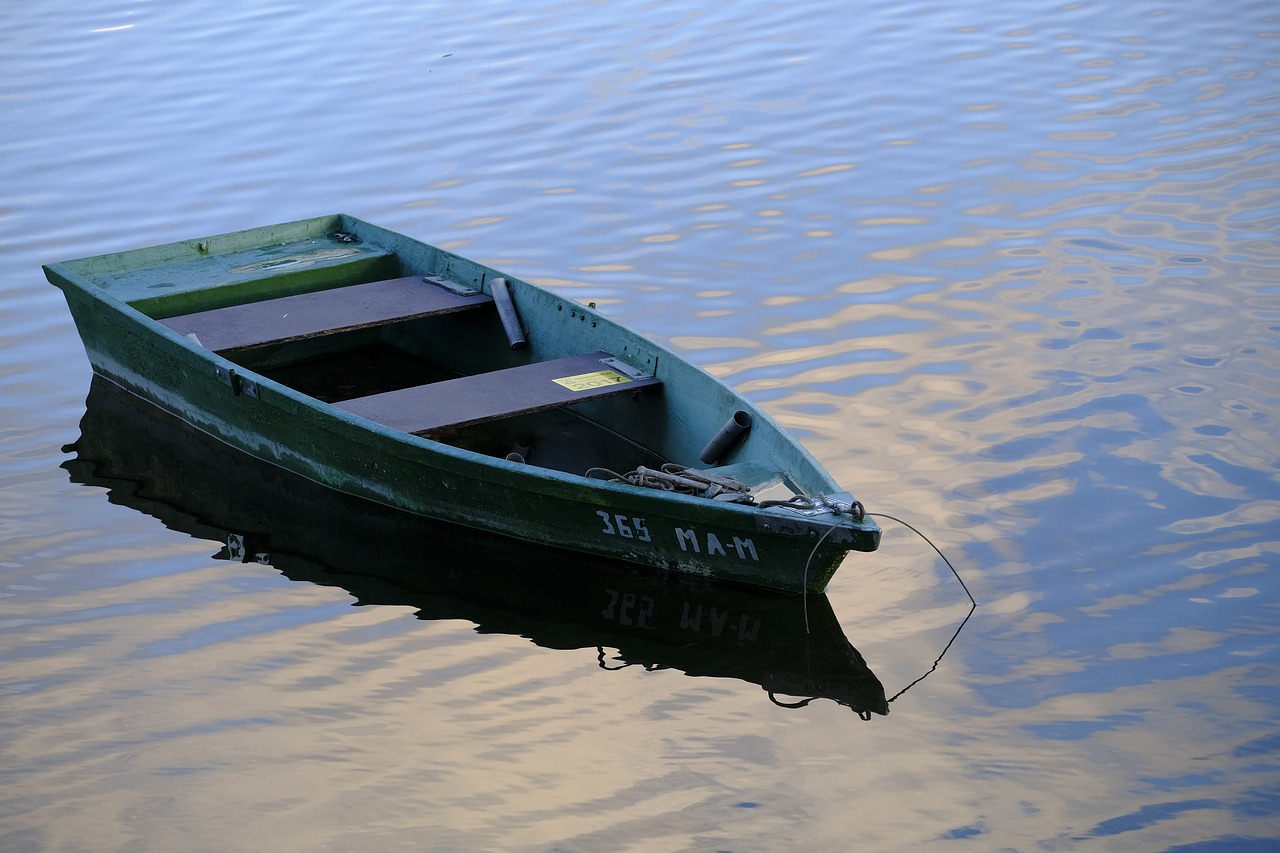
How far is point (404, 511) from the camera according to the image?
7031 millimetres

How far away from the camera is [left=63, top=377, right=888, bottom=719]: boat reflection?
6.00 m

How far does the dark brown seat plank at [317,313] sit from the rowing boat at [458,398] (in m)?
0.01

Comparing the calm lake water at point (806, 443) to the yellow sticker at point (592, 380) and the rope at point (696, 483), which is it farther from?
the yellow sticker at point (592, 380)

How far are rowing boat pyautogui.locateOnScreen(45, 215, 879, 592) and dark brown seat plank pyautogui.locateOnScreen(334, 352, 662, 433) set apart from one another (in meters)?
0.01

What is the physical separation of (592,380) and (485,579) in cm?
109

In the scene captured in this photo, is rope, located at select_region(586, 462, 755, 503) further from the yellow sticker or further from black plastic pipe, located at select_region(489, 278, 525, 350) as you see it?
black plastic pipe, located at select_region(489, 278, 525, 350)

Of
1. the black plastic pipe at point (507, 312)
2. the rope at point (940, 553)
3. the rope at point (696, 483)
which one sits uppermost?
the black plastic pipe at point (507, 312)

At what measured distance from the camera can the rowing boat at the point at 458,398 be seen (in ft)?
20.2

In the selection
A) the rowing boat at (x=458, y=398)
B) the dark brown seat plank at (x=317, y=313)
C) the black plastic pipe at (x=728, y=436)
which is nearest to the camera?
the rowing boat at (x=458, y=398)

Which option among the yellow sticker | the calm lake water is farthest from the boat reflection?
the yellow sticker

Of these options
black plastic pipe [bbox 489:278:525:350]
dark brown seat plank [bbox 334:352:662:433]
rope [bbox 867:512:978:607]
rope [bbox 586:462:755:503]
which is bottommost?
rope [bbox 867:512:978:607]

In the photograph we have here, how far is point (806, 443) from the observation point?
7461mm

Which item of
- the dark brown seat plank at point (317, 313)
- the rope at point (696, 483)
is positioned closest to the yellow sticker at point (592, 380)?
the rope at point (696, 483)

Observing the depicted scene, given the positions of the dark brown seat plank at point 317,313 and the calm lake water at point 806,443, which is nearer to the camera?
the calm lake water at point 806,443
